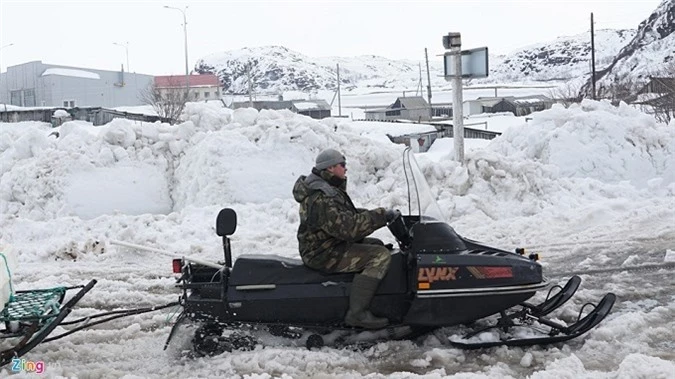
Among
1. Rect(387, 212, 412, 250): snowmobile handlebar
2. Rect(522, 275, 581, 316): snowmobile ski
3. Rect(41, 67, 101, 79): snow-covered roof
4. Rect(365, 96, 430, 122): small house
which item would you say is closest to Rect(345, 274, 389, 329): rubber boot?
Rect(387, 212, 412, 250): snowmobile handlebar

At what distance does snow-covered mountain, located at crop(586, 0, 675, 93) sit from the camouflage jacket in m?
89.0

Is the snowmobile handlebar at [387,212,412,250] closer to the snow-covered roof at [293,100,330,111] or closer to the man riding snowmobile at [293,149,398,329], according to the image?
the man riding snowmobile at [293,149,398,329]

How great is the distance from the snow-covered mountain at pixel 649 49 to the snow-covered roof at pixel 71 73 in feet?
195

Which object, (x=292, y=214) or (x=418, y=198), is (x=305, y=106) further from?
(x=418, y=198)

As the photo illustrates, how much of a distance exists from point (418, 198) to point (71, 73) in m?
66.1

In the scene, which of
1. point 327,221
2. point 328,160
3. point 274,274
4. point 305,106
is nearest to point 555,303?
point 327,221

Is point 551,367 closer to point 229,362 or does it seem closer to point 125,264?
point 229,362

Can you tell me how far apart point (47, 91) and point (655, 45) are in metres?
84.1

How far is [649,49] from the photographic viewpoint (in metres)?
105

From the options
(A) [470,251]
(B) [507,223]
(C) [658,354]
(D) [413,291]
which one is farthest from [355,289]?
(B) [507,223]

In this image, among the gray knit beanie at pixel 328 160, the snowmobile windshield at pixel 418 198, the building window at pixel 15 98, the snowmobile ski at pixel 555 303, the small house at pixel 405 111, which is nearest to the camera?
the gray knit beanie at pixel 328 160

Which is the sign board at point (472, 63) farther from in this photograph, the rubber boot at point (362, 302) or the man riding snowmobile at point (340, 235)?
the rubber boot at point (362, 302)

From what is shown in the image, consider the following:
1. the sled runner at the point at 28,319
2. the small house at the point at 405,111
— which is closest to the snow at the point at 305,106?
the small house at the point at 405,111

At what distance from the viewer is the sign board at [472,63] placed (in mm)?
12828
